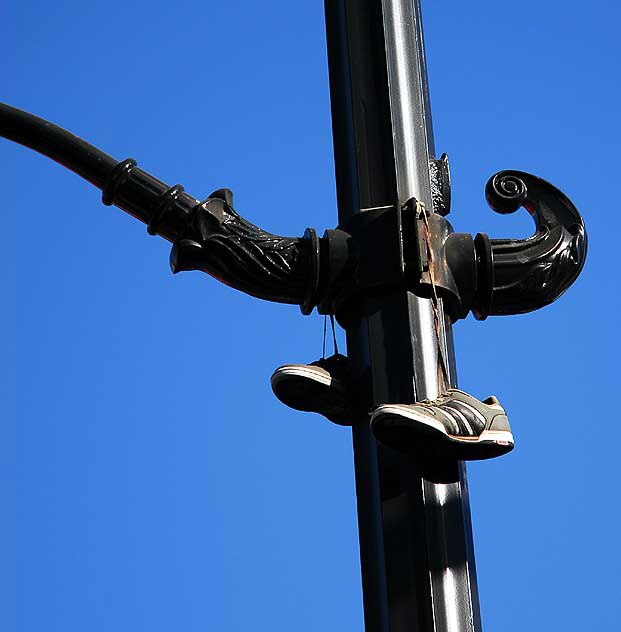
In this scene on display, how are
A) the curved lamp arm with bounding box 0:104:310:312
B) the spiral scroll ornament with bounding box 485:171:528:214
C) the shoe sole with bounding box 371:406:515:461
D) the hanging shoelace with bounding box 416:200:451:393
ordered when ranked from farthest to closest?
the spiral scroll ornament with bounding box 485:171:528:214 < the curved lamp arm with bounding box 0:104:310:312 < the hanging shoelace with bounding box 416:200:451:393 < the shoe sole with bounding box 371:406:515:461

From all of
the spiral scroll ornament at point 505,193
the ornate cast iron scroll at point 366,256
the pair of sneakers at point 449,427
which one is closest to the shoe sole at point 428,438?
the pair of sneakers at point 449,427

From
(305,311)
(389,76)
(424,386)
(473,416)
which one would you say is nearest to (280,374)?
(305,311)

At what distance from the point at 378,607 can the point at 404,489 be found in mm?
234

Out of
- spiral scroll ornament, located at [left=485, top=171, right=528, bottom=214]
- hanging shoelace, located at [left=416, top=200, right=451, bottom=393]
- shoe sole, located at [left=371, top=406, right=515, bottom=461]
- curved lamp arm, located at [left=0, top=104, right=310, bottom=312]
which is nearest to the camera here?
shoe sole, located at [left=371, top=406, right=515, bottom=461]

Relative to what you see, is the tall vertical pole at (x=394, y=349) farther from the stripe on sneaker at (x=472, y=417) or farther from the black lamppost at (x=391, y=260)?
the stripe on sneaker at (x=472, y=417)

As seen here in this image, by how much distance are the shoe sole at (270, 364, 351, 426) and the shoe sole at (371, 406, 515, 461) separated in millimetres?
293

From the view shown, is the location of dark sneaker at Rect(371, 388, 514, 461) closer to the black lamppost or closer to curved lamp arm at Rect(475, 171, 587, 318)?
the black lamppost

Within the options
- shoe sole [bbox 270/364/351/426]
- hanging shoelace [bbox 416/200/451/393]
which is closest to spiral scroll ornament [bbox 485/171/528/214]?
hanging shoelace [bbox 416/200/451/393]

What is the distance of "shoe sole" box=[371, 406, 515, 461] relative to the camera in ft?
8.43

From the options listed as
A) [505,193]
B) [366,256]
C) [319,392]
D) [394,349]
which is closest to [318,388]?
[319,392]

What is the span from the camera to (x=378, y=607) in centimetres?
266

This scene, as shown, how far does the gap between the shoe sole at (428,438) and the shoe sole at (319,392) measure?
293mm

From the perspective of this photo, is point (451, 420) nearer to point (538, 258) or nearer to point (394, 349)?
point (394, 349)

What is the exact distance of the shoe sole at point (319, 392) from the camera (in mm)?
2930
